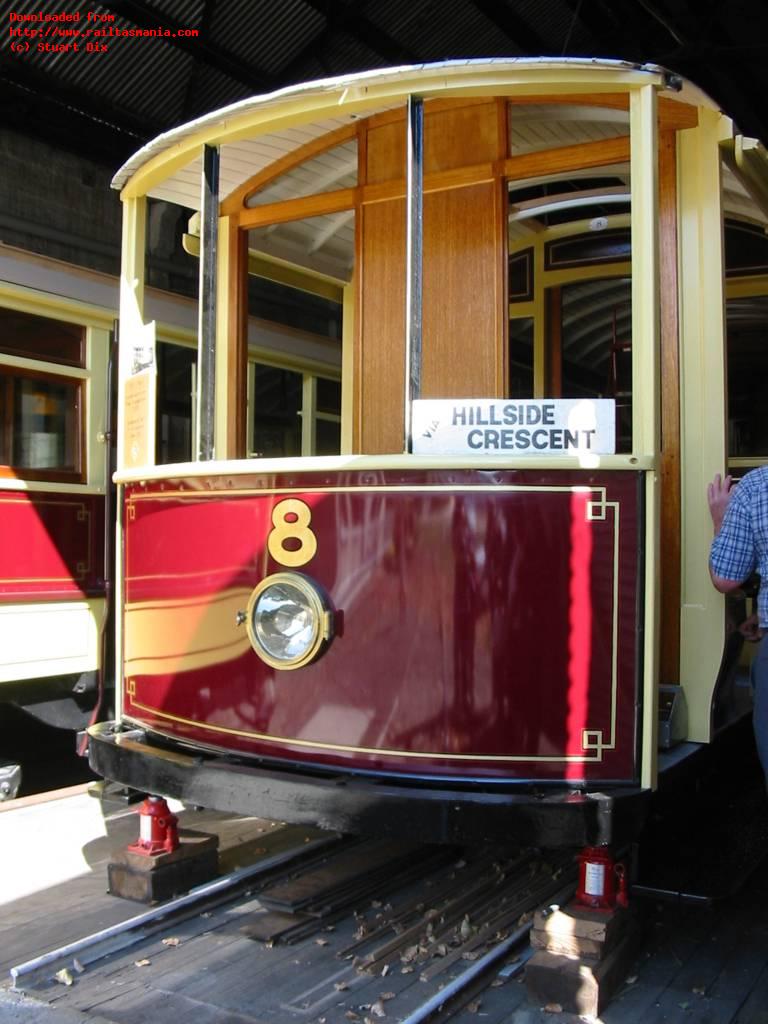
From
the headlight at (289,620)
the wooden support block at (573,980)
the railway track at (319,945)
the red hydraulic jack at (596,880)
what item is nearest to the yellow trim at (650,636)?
the red hydraulic jack at (596,880)

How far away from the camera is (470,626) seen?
2744 millimetres

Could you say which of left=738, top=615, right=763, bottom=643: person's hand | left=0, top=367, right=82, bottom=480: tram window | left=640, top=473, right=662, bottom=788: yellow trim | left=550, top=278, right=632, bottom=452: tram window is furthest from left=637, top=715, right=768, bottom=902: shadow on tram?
left=0, top=367, right=82, bottom=480: tram window

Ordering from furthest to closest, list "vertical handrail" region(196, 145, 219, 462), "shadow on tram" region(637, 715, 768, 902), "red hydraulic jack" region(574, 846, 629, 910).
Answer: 1. "vertical handrail" region(196, 145, 219, 462)
2. "shadow on tram" region(637, 715, 768, 902)
3. "red hydraulic jack" region(574, 846, 629, 910)

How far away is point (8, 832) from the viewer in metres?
4.11

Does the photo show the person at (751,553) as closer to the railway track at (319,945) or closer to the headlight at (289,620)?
the railway track at (319,945)

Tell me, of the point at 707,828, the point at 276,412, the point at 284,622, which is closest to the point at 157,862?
the point at 284,622

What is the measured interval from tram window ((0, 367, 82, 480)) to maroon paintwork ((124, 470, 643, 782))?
2.29 metres

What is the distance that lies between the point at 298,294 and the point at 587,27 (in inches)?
141

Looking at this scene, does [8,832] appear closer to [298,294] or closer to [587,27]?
[298,294]

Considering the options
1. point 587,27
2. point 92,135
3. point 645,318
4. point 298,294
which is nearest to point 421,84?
point 645,318

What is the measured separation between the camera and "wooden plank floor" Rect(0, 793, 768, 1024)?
8.82 feet

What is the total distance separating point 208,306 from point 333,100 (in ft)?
2.64

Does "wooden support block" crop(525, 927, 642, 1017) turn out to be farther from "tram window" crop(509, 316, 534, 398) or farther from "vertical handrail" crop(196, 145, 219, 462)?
"tram window" crop(509, 316, 534, 398)

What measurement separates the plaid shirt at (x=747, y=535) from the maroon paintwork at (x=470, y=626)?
1.13 ft
